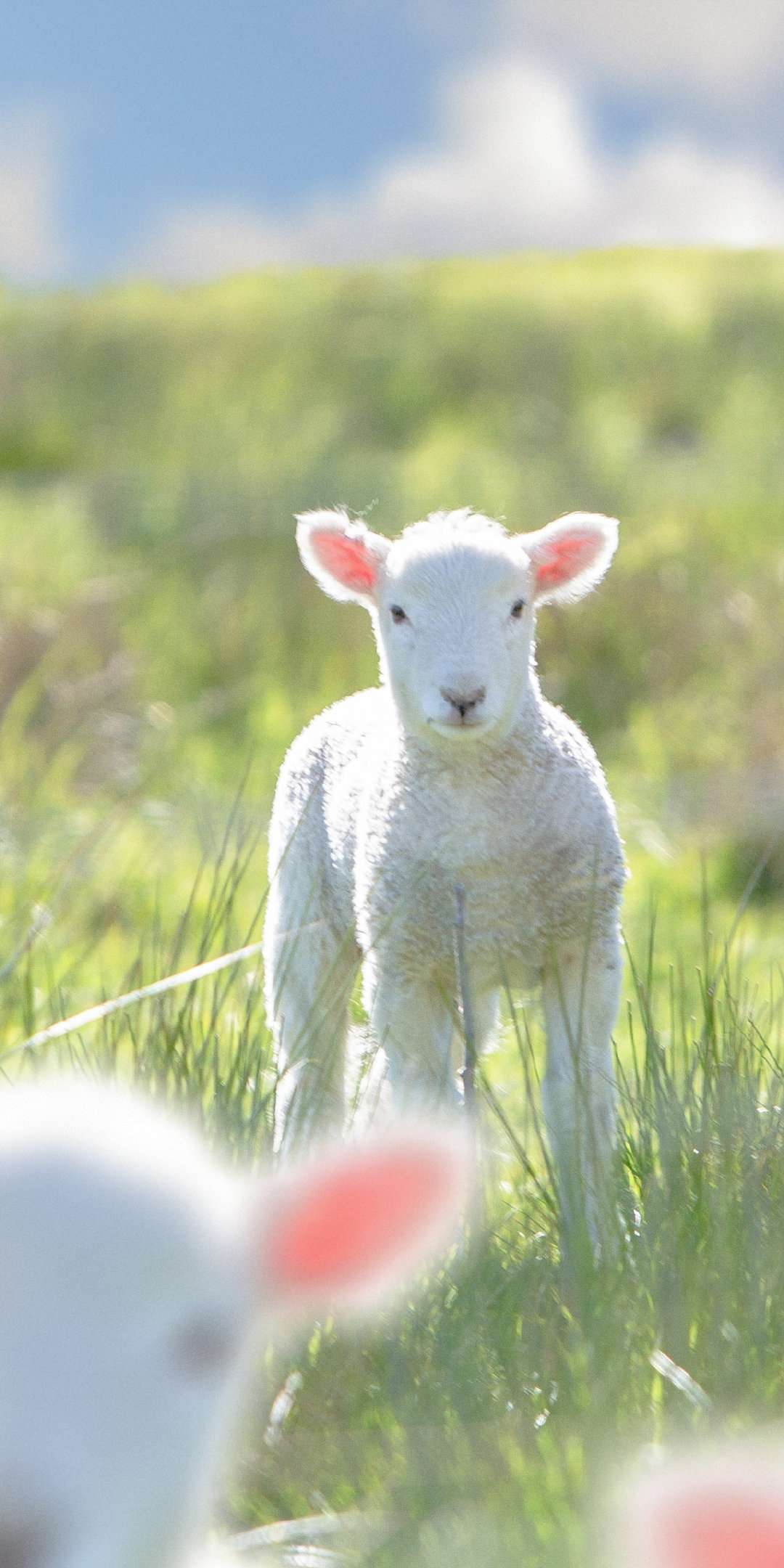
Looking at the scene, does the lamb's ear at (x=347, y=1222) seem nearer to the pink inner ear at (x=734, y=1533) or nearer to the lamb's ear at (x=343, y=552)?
the pink inner ear at (x=734, y=1533)

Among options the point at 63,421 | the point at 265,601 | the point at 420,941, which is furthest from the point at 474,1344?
the point at 63,421

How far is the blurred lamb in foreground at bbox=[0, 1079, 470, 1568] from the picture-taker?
2.93ft

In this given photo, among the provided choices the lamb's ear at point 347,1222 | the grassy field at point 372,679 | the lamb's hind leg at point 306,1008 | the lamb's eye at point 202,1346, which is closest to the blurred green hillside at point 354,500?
the grassy field at point 372,679

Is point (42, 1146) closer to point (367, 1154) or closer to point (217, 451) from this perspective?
point (367, 1154)

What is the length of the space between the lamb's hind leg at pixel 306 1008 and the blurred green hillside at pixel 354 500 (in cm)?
27

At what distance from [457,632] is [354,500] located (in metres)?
13.5

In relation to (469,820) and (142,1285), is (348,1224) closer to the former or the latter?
(142,1285)

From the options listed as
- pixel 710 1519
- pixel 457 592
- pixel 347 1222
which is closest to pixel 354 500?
pixel 457 592

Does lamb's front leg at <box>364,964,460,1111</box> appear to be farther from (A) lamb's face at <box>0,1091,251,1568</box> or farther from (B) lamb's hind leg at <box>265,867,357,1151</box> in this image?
(A) lamb's face at <box>0,1091,251,1568</box>

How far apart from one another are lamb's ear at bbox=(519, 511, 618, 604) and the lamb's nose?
1.24 ft

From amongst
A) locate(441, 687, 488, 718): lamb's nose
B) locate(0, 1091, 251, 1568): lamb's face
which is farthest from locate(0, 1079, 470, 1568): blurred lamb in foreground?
locate(441, 687, 488, 718): lamb's nose

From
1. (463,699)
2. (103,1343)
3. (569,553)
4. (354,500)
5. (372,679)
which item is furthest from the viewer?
(354,500)

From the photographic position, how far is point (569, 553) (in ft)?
9.74

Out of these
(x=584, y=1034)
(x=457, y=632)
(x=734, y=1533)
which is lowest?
(x=734, y=1533)
